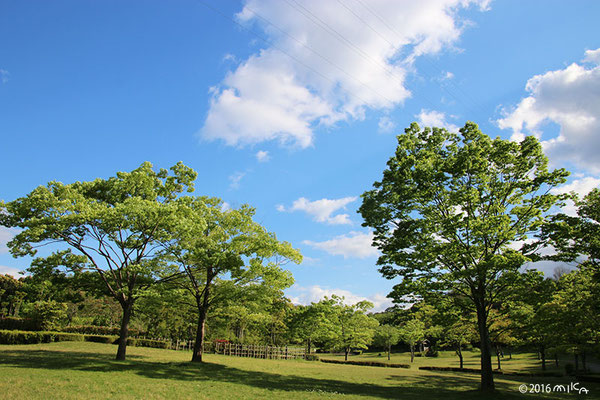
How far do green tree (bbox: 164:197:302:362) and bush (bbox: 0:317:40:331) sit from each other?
24041 millimetres

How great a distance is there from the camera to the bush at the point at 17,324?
35.4 m

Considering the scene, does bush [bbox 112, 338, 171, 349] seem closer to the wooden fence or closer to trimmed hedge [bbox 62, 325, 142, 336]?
trimmed hedge [bbox 62, 325, 142, 336]

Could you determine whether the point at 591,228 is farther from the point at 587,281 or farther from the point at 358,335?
the point at 358,335

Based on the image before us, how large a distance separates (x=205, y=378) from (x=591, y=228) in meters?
21.1

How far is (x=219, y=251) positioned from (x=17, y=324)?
3019 centimetres

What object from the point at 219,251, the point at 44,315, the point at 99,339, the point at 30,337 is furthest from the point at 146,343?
the point at 219,251

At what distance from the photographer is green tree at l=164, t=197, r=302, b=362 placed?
75.2 feet

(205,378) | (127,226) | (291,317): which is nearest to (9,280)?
(291,317)

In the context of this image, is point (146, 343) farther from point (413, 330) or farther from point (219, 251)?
point (413, 330)

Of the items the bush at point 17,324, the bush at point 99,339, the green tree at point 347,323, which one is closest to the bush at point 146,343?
→ the bush at point 99,339

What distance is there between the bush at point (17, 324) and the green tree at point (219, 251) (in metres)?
24.0

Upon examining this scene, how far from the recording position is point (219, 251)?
77.8ft

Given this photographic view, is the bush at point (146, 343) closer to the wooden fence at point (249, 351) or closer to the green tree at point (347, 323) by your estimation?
the wooden fence at point (249, 351)

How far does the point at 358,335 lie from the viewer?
57.5m
